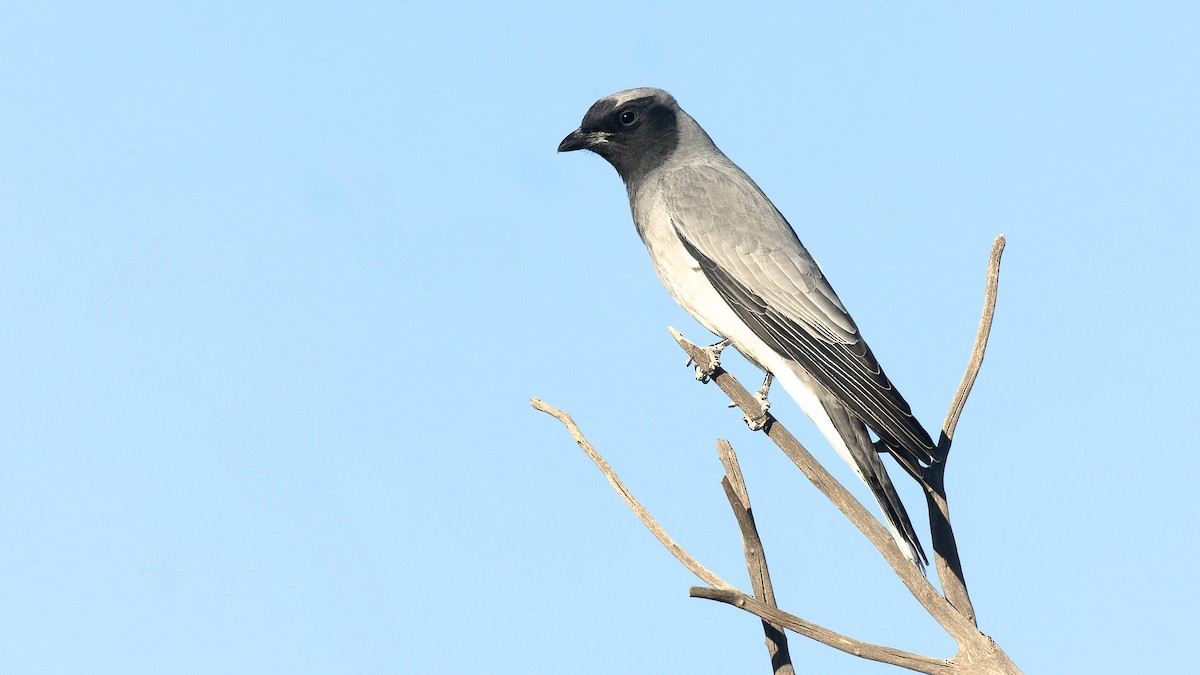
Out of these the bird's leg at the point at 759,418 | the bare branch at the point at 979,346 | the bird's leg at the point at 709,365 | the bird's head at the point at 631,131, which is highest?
the bird's head at the point at 631,131

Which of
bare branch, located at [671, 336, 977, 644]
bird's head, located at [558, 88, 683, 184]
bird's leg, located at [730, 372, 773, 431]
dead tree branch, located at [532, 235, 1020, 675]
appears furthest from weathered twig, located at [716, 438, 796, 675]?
bird's head, located at [558, 88, 683, 184]

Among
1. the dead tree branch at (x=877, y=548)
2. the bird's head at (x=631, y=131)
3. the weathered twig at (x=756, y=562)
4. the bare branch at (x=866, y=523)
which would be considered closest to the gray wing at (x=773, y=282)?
the bird's head at (x=631, y=131)

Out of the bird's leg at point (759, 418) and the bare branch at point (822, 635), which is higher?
the bird's leg at point (759, 418)

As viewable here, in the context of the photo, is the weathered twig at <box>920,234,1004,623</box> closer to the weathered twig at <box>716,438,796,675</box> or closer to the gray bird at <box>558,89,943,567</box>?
the gray bird at <box>558,89,943,567</box>

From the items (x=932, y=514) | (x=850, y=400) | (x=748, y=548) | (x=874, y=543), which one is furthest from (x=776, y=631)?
(x=850, y=400)

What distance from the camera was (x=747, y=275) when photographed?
8945 mm

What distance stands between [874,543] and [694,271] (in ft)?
10.5

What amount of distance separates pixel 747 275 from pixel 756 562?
328 centimetres

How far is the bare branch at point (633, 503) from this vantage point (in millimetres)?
6359

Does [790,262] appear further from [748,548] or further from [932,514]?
[748,548]

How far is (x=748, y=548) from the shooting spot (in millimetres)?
6254

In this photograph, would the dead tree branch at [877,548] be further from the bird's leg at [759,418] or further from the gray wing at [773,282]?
the gray wing at [773,282]

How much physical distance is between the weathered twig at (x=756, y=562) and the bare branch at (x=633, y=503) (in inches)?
9.0

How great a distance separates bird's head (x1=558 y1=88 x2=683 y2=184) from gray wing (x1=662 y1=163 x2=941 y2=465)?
0.44 meters
